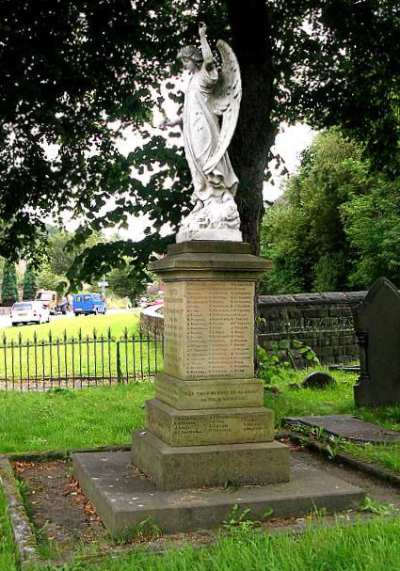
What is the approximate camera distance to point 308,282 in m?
39.7

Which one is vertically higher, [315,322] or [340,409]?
[315,322]

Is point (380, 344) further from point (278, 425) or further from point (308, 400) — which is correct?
point (278, 425)

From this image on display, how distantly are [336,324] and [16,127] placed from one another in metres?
9.12

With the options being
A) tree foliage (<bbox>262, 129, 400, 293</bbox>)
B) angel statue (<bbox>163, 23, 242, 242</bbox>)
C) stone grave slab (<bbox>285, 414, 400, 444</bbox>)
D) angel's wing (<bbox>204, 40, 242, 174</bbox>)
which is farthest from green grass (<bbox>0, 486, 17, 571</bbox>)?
tree foliage (<bbox>262, 129, 400, 293</bbox>)

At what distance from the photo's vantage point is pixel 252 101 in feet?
38.1

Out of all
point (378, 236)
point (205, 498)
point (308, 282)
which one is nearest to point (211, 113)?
point (205, 498)

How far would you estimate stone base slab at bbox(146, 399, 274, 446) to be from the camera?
21.0 ft

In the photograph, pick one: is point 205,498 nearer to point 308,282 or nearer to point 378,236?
point 378,236

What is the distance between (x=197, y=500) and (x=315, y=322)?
1221 cm

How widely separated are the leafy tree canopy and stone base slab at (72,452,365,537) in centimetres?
562

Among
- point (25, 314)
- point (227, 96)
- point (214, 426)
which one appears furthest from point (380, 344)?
point (25, 314)

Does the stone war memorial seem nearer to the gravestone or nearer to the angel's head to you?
the angel's head

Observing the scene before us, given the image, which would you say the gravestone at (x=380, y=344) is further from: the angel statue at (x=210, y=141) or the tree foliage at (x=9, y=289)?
the tree foliage at (x=9, y=289)

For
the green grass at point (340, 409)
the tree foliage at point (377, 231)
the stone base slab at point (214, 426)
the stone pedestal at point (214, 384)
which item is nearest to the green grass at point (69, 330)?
the tree foliage at point (377, 231)
